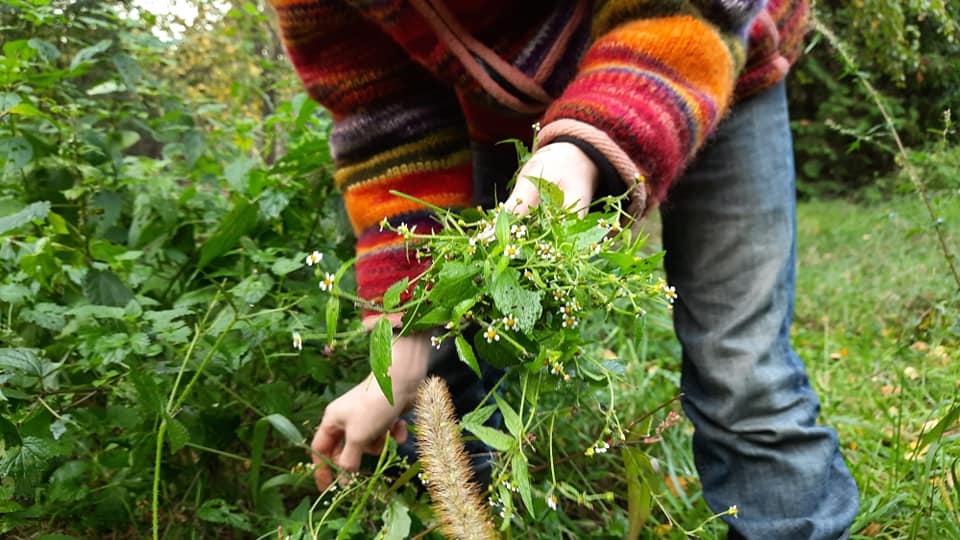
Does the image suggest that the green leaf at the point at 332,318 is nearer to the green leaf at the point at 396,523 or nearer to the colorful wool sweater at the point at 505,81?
the colorful wool sweater at the point at 505,81

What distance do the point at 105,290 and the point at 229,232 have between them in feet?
0.74

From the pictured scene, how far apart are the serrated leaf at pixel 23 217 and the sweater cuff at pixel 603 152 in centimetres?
80

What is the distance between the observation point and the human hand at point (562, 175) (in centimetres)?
75

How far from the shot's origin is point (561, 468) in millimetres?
1585

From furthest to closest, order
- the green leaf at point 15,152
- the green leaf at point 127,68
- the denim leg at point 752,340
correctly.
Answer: the green leaf at point 127,68 → the green leaf at point 15,152 → the denim leg at point 752,340

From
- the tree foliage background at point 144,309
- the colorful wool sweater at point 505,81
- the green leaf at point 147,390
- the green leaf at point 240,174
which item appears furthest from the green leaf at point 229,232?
the green leaf at point 147,390

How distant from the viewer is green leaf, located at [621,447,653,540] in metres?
0.90

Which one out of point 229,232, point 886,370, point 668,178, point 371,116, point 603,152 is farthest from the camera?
point 886,370

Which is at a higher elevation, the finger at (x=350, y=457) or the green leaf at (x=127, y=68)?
the green leaf at (x=127, y=68)

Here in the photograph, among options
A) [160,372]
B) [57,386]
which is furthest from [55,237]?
[160,372]

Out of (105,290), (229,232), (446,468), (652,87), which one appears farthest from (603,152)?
(105,290)

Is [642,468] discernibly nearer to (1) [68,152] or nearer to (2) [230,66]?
(1) [68,152]

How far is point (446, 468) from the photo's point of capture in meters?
0.63

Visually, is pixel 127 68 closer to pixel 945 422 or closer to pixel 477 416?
pixel 477 416
